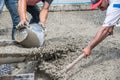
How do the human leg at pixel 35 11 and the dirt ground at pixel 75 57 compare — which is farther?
the human leg at pixel 35 11

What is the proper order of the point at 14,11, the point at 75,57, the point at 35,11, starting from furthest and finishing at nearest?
the point at 35,11 < the point at 14,11 < the point at 75,57

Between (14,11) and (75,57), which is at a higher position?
(14,11)

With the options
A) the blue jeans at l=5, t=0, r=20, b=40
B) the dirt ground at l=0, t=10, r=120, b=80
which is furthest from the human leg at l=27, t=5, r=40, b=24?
the dirt ground at l=0, t=10, r=120, b=80

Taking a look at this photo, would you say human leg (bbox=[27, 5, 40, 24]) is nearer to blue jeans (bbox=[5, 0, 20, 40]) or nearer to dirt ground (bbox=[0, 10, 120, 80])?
blue jeans (bbox=[5, 0, 20, 40])

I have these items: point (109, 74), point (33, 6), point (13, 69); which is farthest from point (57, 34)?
point (109, 74)

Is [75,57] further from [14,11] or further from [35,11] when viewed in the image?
[14,11]

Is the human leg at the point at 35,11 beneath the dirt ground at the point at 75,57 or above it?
above

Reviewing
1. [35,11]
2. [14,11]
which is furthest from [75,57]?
[14,11]

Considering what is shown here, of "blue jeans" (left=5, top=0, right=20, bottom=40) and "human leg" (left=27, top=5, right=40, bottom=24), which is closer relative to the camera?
"blue jeans" (left=5, top=0, right=20, bottom=40)

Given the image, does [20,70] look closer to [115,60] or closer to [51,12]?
[115,60]

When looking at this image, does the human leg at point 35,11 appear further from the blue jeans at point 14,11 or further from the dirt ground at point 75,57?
the dirt ground at point 75,57

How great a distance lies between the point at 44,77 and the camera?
477cm

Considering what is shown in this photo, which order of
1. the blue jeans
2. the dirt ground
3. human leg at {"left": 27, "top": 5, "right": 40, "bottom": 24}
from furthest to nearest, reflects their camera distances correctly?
human leg at {"left": 27, "top": 5, "right": 40, "bottom": 24}
the blue jeans
the dirt ground

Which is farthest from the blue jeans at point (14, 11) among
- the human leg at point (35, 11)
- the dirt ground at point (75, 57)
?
the dirt ground at point (75, 57)
